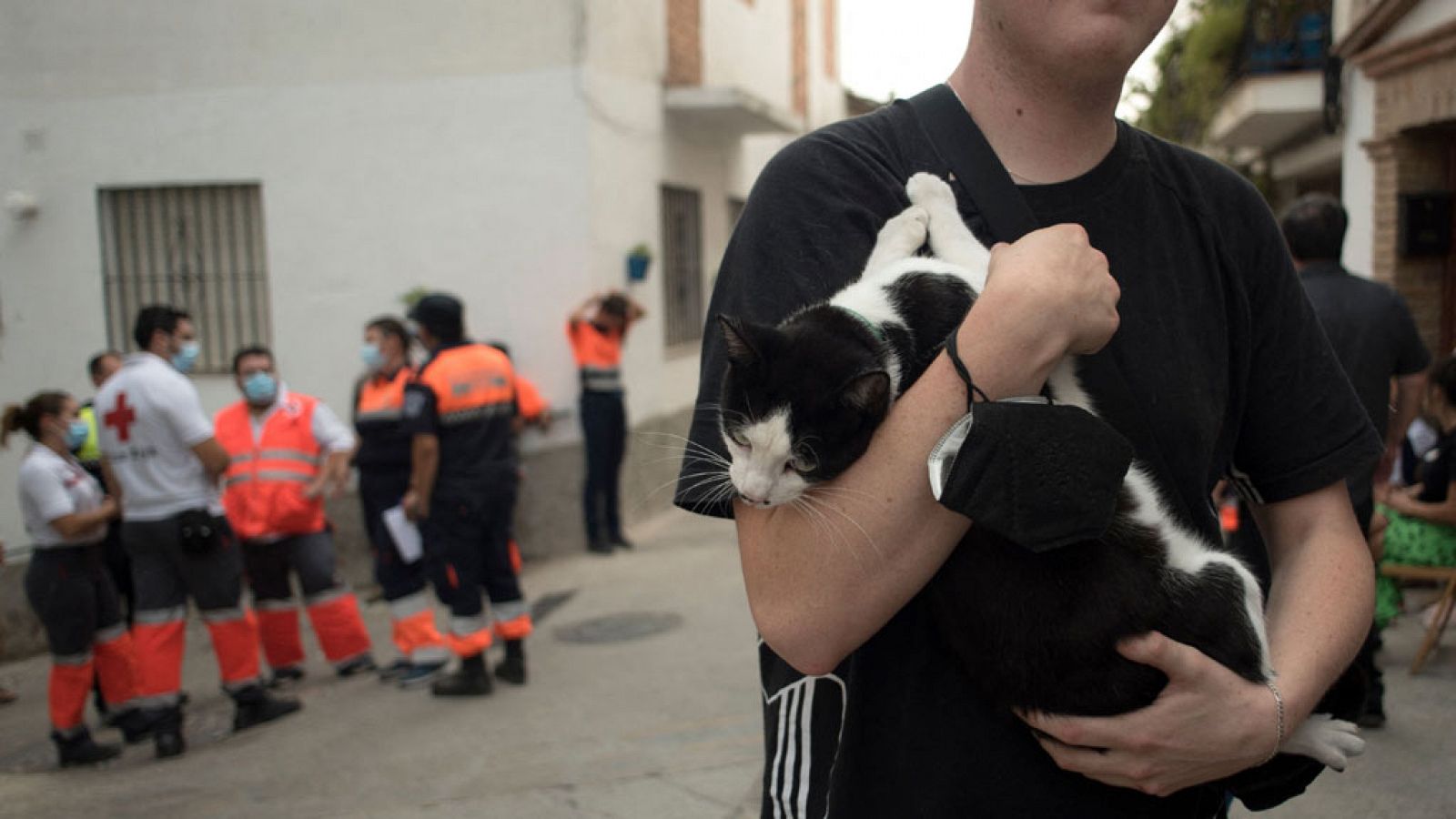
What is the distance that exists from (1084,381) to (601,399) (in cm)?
788

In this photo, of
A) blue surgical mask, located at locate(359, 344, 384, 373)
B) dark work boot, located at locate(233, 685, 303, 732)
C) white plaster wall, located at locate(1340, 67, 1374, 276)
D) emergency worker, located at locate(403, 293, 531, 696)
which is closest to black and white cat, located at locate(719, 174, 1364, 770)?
emergency worker, located at locate(403, 293, 531, 696)

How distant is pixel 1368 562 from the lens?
5.16 feet

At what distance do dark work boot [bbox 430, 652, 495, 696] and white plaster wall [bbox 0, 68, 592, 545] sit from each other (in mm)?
3477

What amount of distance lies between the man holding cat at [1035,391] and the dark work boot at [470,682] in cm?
494

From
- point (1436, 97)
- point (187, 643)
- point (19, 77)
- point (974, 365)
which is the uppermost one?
point (19, 77)

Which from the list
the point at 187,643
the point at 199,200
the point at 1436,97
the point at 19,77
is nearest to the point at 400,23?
the point at 199,200

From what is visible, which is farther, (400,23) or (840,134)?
(400,23)

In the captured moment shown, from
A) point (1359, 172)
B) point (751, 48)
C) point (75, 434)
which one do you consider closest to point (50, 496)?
point (75, 434)

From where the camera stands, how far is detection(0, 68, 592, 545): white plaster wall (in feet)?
29.6

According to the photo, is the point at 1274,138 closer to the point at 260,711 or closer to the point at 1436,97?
the point at 1436,97

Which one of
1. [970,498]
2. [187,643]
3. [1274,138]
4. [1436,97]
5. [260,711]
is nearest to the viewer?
[970,498]

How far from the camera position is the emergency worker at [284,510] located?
646 centimetres

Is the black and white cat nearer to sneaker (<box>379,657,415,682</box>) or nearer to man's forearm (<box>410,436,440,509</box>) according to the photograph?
man's forearm (<box>410,436,440,509</box>)

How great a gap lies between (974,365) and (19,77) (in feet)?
34.0
